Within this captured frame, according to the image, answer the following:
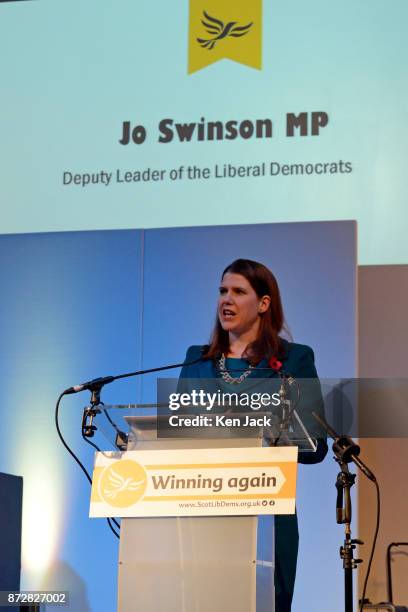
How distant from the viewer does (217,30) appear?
506 cm

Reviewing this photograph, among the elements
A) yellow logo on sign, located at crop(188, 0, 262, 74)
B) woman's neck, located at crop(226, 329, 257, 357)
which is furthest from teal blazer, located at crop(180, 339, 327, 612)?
yellow logo on sign, located at crop(188, 0, 262, 74)

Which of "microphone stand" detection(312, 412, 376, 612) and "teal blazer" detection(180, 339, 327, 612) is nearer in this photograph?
"microphone stand" detection(312, 412, 376, 612)

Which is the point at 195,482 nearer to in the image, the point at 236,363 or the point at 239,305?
the point at 236,363

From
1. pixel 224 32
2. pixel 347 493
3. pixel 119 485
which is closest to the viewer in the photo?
pixel 119 485

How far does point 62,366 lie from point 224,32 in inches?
73.6

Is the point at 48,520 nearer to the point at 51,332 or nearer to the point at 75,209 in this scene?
the point at 51,332

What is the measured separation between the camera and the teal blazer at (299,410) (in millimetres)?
3424

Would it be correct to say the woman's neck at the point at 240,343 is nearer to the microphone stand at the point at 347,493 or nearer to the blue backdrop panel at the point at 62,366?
the blue backdrop panel at the point at 62,366

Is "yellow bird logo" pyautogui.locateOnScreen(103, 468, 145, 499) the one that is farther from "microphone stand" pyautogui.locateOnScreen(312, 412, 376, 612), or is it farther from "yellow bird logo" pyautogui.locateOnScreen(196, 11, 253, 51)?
"yellow bird logo" pyautogui.locateOnScreen(196, 11, 253, 51)

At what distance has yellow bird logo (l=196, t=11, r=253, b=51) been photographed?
5.04 meters

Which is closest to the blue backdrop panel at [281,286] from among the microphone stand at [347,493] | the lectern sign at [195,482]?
the microphone stand at [347,493]

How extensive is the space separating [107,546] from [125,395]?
27.9 inches

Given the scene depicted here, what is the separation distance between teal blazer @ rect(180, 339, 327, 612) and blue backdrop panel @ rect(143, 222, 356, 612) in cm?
12

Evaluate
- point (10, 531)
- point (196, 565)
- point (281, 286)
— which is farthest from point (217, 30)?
point (196, 565)
